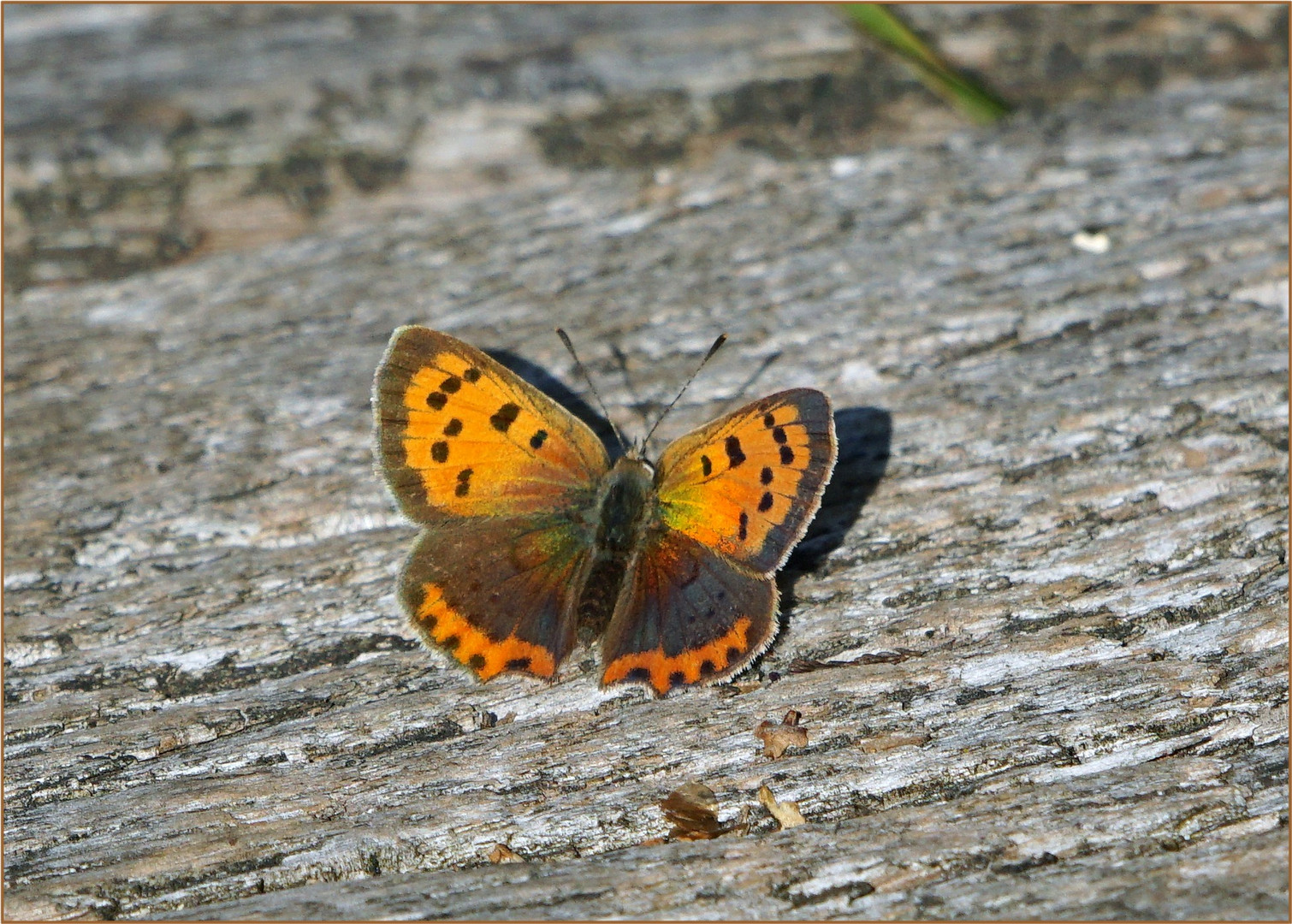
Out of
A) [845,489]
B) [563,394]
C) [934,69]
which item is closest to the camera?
[845,489]

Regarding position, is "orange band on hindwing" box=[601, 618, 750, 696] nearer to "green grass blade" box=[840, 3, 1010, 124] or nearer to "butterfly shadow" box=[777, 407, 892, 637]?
"butterfly shadow" box=[777, 407, 892, 637]

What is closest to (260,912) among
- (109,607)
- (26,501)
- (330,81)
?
(109,607)

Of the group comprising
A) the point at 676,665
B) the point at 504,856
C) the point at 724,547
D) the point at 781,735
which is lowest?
the point at 504,856

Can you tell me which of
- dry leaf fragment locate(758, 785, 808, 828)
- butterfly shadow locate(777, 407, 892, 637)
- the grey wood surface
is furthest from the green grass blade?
dry leaf fragment locate(758, 785, 808, 828)

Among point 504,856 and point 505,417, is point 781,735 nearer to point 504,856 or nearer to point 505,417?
point 504,856

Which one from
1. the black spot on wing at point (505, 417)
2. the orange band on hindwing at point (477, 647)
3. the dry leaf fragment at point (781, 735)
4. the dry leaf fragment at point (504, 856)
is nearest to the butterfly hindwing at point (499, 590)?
the orange band on hindwing at point (477, 647)

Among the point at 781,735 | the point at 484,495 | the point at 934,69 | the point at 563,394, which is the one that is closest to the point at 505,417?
the point at 484,495

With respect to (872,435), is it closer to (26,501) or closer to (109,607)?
(109,607)
